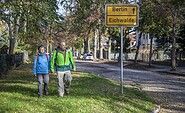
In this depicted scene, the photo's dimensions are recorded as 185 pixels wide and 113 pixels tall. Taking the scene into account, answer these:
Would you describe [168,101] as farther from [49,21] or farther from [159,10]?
[159,10]

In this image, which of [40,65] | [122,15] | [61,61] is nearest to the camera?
[61,61]

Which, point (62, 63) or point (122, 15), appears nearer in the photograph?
point (62, 63)

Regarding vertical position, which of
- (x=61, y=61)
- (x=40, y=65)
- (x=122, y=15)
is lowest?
(x=40, y=65)

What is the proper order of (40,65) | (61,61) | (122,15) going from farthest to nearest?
(122,15) < (40,65) < (61,61)

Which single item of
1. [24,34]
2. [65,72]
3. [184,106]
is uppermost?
[24,34]

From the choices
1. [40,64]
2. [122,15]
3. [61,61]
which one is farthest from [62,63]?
[122,15]

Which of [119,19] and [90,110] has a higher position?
[119,19]

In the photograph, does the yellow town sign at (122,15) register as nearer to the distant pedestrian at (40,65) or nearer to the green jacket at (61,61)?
the green jacket at (61,61)

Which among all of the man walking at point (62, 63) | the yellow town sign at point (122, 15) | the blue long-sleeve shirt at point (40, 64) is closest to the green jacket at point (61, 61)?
the man walking at point (62, 63)

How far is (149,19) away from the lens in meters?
34.1

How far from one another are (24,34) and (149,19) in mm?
24055

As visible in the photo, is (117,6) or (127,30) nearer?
(117,6)

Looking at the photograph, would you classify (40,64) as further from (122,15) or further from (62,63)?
(122,15)

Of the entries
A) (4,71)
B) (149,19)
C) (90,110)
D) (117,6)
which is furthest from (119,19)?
(149,19)
